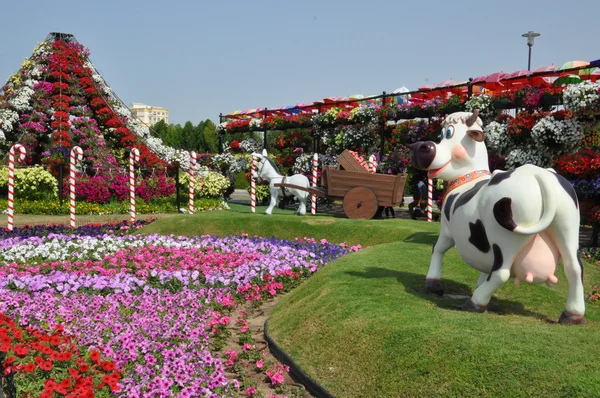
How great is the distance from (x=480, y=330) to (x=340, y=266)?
12.1 feet

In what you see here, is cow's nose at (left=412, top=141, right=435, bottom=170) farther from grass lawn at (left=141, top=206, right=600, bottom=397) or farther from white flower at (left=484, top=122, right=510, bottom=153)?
white flower at (left=484, top=122, right=510, bottom=153)

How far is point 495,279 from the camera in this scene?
5.71 meters

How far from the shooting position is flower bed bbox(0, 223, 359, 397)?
538cm

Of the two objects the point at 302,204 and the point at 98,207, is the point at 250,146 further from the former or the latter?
the point at 302,204

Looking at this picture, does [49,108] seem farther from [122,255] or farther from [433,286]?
[433,286]

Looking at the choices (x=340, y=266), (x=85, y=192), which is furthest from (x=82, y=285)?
(x=85, y=192)

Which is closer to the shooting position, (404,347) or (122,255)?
(404,347)

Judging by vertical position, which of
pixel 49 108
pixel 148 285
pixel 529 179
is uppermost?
pixel 49 108

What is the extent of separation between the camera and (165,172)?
982 inches

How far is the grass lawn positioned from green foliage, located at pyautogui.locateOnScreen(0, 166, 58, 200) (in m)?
16.0

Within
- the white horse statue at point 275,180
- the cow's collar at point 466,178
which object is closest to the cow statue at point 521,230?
the cow's collar at point 466,178

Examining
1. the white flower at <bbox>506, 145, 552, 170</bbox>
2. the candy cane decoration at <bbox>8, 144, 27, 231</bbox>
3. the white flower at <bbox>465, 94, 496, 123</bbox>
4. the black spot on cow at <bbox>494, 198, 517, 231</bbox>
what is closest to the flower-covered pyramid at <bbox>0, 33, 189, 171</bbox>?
the candy cane decoration at <bbox>8, 144, 27, 231</bbox>

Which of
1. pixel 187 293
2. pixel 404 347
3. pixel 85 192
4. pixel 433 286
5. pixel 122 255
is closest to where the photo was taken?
pixel 404 347

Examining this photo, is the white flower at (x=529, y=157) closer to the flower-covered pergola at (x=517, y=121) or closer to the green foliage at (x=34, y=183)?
the flower-covered pergola at (x=517, y=121)
